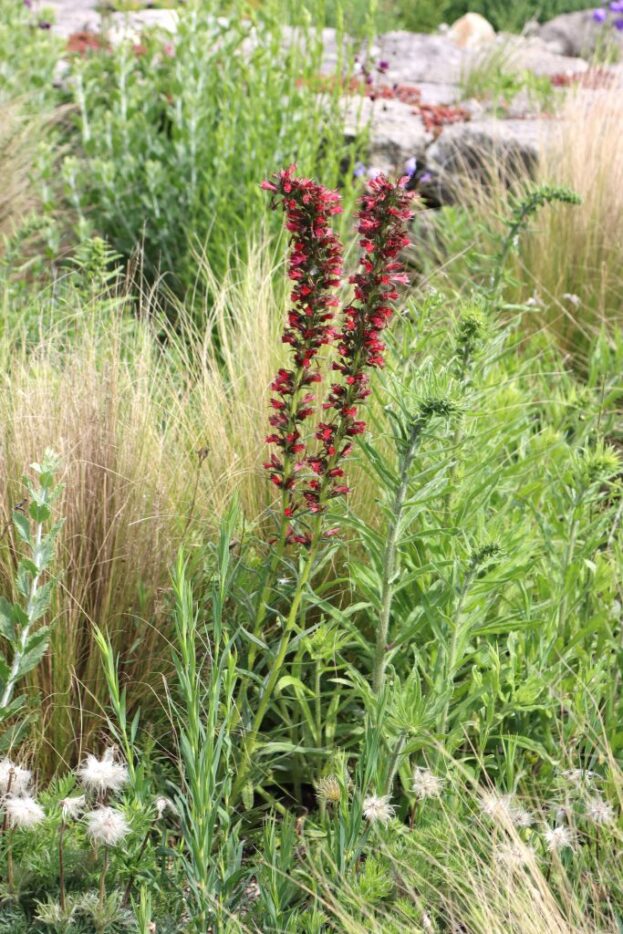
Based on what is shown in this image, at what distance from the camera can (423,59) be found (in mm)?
10484

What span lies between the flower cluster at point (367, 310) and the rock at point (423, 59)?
843cm

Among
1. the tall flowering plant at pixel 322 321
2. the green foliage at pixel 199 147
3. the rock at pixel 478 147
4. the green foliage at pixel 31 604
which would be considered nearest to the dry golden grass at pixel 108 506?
the tall flowering plant at pixel 322 321

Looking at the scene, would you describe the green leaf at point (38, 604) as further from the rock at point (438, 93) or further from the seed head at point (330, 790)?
the rock at point (438, 93)

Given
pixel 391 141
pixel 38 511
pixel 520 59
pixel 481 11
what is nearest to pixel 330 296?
pixel 38 511

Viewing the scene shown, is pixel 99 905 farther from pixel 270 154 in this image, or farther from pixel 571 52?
pixel 571 52

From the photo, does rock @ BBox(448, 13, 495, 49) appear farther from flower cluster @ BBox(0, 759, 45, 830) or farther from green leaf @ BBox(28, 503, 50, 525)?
flower cluster @ BBox(0, 759, 45, 830)

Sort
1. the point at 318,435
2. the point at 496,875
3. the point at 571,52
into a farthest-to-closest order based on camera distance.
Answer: the point at 571,52, the point at 318,435, the point at 496,875

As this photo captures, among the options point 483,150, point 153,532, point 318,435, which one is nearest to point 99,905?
point 318,435

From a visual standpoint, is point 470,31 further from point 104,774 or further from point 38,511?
point 104,774

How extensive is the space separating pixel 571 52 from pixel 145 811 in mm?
14866

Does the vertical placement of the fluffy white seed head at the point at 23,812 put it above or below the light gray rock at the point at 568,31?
below

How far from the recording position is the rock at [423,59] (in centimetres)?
1014

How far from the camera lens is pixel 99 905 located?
65.0 inches

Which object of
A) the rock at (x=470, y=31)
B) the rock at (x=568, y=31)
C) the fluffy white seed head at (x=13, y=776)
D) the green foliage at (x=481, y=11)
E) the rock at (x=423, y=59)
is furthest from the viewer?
the green foliage at (x=481, y=11)
